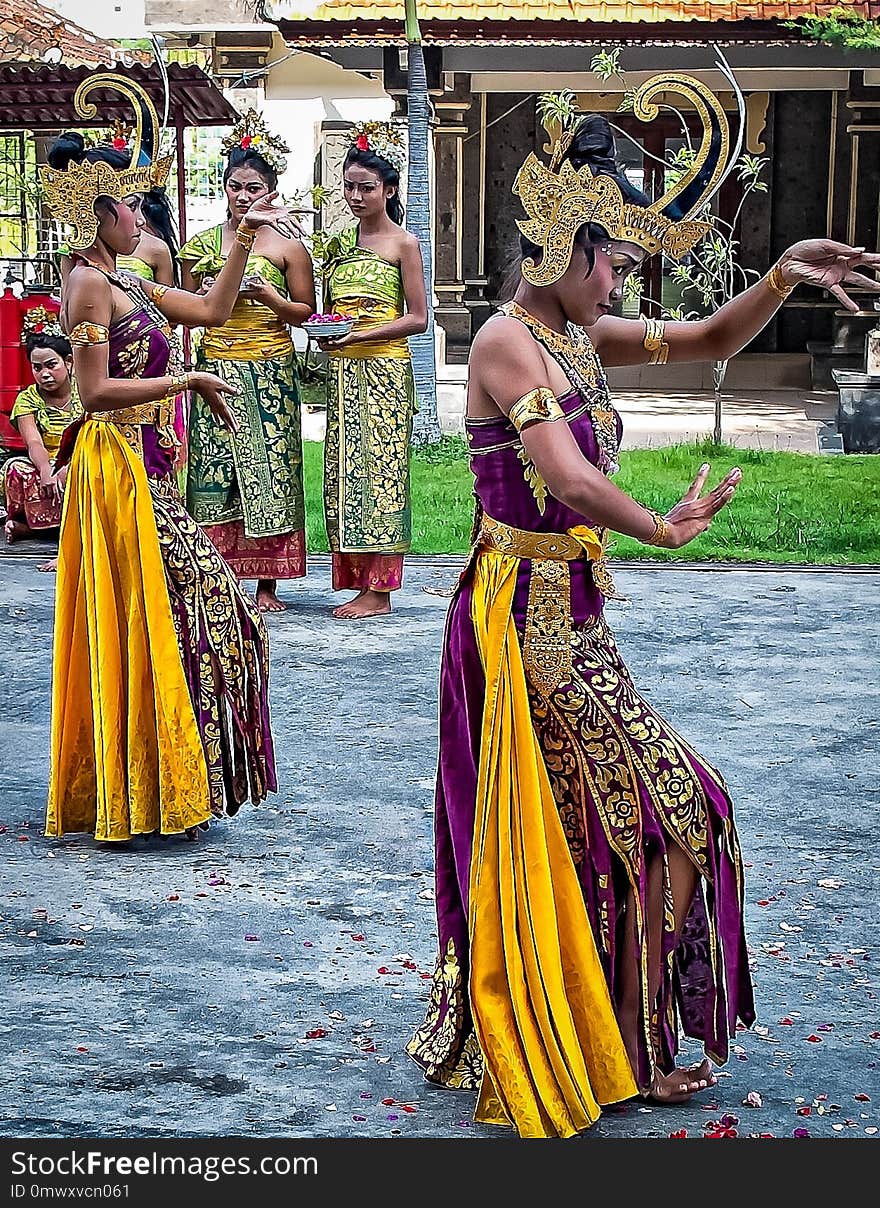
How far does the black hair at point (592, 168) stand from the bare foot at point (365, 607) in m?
4.71

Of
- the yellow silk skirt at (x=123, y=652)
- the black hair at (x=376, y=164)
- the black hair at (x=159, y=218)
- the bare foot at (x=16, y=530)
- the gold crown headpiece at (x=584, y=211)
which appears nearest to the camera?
the gold crown headpiece at (x=584, y=211)

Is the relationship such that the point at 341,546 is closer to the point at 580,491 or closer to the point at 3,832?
the point at 3,832

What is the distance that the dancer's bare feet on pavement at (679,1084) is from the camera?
3.27 meters

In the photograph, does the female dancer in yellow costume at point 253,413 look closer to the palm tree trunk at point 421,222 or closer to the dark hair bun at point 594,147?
the dark hair bun at point 594,147

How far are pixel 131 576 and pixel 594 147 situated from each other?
211 centimetres

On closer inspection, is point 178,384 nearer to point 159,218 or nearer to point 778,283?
point 778,283

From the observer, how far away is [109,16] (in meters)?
26.0

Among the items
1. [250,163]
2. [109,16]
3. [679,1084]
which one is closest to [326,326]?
[250,163]

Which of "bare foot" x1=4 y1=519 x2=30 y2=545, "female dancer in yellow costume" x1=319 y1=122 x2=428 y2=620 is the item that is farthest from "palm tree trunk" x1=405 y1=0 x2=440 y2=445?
"female dancer in yellow costume" x1=319 y1=122 x2=428 y2=620

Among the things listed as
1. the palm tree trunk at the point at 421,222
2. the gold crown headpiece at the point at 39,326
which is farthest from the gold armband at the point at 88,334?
the palm tree trunk at the point at 421,222

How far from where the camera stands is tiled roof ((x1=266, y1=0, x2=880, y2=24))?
1547 cm

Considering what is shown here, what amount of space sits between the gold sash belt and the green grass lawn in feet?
20.1

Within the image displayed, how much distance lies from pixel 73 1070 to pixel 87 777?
5.28ft

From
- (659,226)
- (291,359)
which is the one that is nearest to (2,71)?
(291,359)
